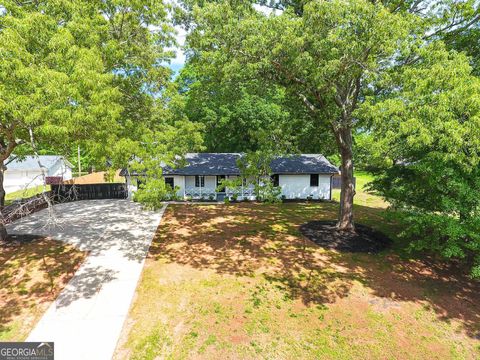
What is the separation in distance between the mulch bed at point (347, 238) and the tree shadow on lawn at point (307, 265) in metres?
0.47

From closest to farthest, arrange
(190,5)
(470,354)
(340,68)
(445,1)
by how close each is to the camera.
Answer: (470,354), (340,68), (445,1), (190,5)

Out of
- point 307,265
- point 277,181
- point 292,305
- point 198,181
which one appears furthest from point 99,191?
point 292,305

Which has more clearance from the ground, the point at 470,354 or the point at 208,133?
the point at 208,133

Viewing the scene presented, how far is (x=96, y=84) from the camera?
8164mm

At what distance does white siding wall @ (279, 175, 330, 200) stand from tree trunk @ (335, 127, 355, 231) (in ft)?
32.8

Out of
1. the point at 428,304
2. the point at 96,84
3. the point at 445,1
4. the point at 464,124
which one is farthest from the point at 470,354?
the point at 96,84

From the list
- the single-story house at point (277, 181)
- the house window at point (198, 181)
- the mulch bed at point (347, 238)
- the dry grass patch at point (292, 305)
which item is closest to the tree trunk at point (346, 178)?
the mulch bed at point (347, 238)

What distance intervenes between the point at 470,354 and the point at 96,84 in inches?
477

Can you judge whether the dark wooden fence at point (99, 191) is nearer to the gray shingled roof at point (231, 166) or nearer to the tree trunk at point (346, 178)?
the gray shingled roof at point (231, 166)

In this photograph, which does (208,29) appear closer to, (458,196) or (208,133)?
(458,196)

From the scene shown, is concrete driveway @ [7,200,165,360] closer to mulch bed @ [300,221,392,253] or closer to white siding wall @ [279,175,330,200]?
mulch bed @ [300,221,392,253]

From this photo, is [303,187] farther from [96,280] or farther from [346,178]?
[96,280]

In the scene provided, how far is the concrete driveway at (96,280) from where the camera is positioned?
6535 millimetres

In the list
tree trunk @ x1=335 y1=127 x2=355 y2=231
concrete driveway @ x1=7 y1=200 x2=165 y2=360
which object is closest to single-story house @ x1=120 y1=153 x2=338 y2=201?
concrete driveway @ x1=7 y1=200 x2=165 y2=360
